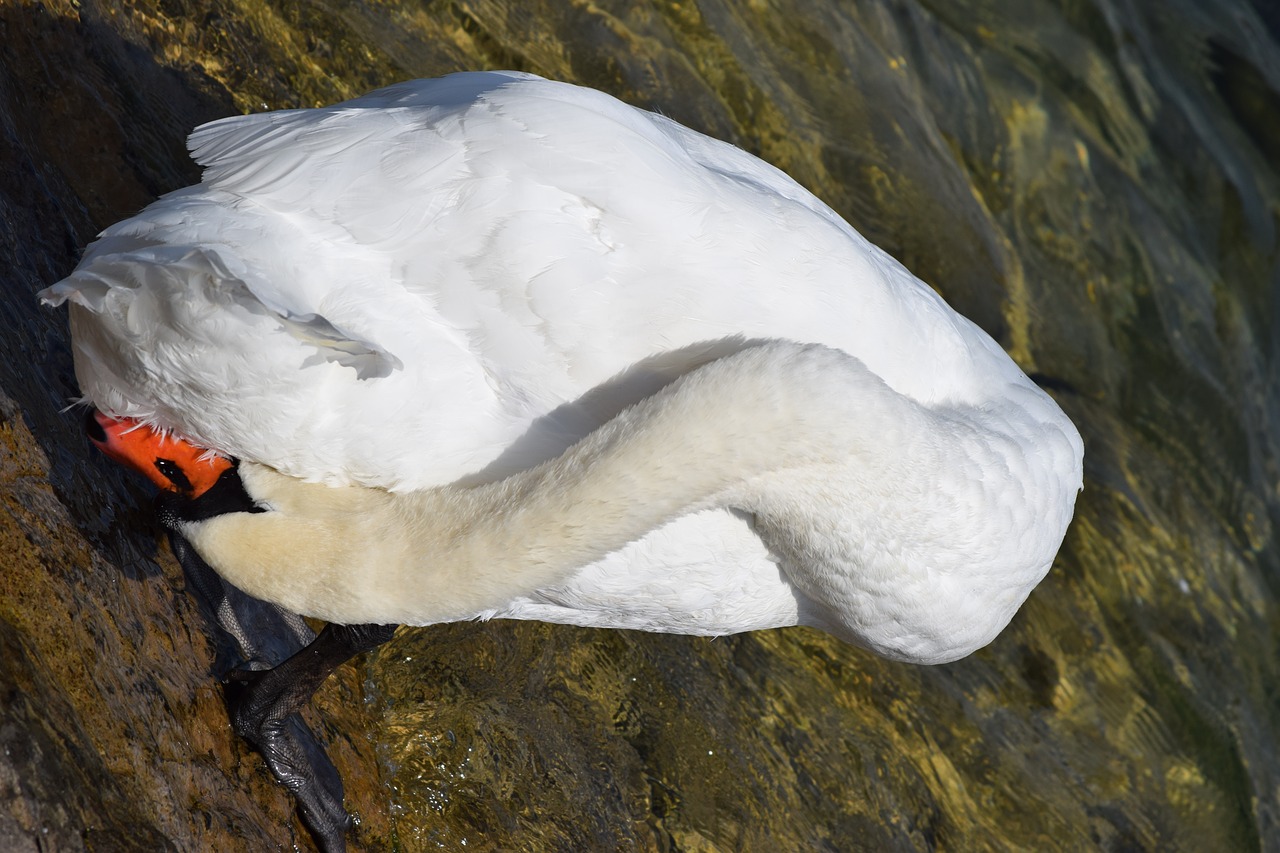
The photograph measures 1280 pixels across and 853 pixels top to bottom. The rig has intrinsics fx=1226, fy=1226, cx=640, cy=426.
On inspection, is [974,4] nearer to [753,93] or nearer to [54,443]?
[753,93]

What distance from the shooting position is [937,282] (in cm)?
558

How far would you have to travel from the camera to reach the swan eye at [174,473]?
2.68 metres

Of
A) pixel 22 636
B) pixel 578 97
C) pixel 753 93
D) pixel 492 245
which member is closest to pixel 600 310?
pixel 492 245

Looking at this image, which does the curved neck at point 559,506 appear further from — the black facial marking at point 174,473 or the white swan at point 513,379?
the black facial marking at point 174,473

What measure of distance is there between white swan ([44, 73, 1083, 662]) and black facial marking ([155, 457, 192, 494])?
0.33ft

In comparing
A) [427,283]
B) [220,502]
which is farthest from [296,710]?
[427,283]

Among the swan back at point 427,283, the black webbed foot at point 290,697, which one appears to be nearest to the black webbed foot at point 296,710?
the black webbed foot at point 290,697

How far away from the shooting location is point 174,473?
8.84 feet

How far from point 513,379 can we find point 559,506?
313mm

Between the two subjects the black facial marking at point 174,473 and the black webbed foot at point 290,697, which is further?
the black webbed foot at point 290,697

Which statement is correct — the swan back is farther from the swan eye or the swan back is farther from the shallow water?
the shallow water

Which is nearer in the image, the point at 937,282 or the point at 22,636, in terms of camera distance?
the point at 22,636

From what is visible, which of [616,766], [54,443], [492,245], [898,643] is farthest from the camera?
[616,766]

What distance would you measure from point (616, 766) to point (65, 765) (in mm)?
1894
